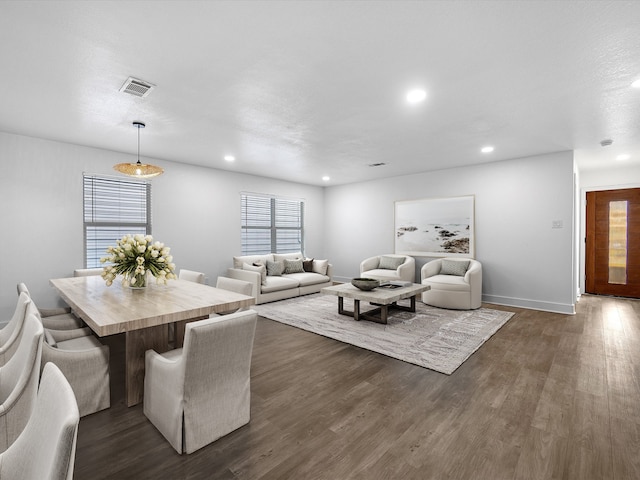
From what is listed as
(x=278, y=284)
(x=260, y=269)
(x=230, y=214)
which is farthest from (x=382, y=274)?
(x=230, y=214)

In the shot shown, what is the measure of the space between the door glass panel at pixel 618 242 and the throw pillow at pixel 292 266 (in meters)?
6.28

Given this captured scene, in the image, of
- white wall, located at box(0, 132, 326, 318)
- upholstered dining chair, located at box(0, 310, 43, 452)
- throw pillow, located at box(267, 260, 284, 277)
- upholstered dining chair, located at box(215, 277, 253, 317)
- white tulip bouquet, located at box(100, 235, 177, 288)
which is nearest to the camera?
upholstered dining chair, located at box(0, 310, 43, 452)

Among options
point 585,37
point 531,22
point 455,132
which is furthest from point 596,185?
point 531,22

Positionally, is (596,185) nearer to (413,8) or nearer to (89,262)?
(413,8)

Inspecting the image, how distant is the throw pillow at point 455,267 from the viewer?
5.68 m

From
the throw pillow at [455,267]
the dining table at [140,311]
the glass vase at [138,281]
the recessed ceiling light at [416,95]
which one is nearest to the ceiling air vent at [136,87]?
the glass vase at [138,281]

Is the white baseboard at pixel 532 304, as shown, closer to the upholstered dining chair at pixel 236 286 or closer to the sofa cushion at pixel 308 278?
the sofa cushion at pixel 308 278

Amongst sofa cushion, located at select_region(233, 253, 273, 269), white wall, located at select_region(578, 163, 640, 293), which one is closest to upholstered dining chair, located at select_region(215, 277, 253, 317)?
sofa cushion, located at select_region(233, 253, 273, 269)

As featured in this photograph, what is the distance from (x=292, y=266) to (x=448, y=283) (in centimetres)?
314

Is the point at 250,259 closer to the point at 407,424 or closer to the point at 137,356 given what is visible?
the point at 137,356

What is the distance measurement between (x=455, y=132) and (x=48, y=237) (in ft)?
18.8

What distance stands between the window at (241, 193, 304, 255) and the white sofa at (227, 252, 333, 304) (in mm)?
396

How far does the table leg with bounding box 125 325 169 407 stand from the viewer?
2256 mm

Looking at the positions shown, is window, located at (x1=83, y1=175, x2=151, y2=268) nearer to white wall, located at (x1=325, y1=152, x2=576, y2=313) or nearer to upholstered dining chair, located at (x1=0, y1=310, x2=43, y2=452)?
upholstered dining chair, located at (x1=0, y1=310, x2=43, y2=452)
